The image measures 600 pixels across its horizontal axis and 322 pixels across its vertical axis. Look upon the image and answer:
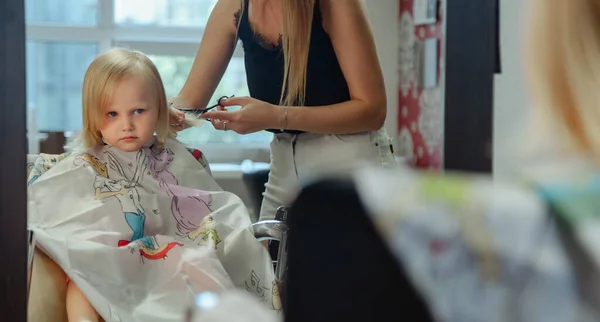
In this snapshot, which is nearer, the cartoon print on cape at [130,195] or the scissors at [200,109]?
→ the cartoon print on cape at [130,195]

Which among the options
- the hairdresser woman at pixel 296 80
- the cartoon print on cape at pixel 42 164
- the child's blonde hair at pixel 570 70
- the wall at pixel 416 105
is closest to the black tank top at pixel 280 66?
the hairdresser woman at pixel 296 80

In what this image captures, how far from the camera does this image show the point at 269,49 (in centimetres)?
142

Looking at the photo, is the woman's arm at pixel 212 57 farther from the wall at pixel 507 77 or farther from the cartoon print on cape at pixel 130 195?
the wall at pixel 507 77

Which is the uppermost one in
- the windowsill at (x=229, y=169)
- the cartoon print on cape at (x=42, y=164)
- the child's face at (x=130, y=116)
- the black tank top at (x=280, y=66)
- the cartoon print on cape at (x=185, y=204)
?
the black tank top at (x=280, y=66)

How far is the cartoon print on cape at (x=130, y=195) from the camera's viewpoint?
1.31 meters

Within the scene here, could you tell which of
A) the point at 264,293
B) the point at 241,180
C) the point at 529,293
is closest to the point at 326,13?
the point at 241,180

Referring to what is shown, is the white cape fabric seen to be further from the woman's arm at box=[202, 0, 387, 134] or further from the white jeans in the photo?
the woman's arm at box=[202, 0, 387, 134]

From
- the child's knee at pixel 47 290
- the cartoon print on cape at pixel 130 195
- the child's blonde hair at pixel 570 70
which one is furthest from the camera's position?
the cartoon print on cape at pixel 130 195

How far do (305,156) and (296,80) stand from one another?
0.51 feet

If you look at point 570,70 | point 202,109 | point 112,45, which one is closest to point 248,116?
point 202,109

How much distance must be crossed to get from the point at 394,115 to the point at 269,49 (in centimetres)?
28

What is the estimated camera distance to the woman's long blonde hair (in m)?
1.41

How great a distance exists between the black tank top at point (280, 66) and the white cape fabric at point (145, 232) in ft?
0.75

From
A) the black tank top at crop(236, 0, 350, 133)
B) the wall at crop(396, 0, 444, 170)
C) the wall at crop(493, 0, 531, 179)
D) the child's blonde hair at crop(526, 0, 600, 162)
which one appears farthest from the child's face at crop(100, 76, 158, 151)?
the child's blonde hair at crop(526, 0, 600, 162)
